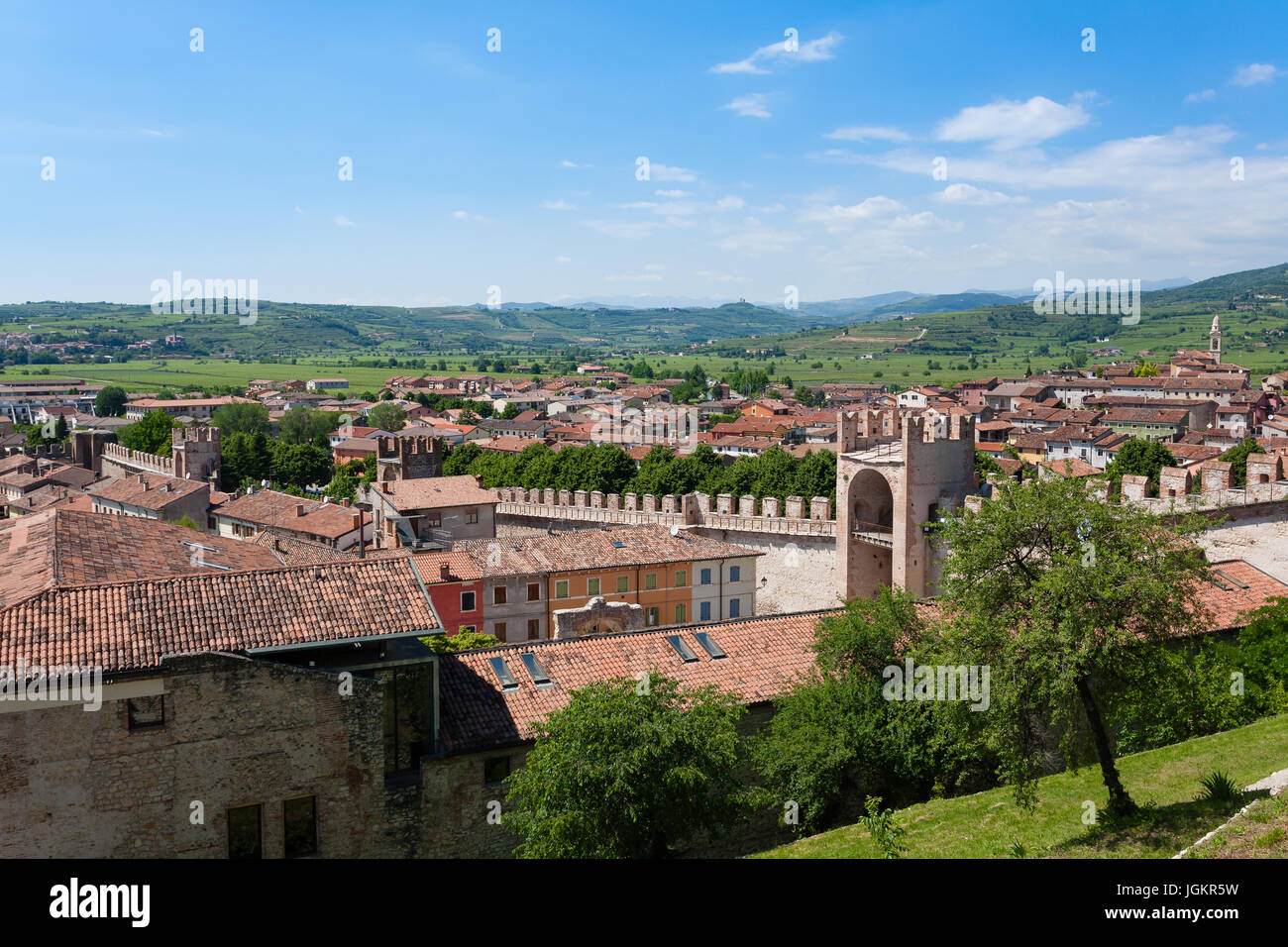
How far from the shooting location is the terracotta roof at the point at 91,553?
19516 mm

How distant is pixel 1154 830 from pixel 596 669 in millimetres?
11218

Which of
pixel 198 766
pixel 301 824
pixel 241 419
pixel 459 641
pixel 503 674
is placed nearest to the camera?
pixel 198 766

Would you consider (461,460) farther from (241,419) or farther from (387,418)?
(241,419)

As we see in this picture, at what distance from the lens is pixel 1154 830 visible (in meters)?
13.9

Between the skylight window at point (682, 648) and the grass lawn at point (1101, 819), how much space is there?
5.27 metres

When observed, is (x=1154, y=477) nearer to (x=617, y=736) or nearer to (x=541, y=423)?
(x=617, y=736)

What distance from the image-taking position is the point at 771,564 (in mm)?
42844

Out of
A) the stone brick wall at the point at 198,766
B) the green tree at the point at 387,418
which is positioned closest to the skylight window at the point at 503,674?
the stone brick wall at the point at 198,766

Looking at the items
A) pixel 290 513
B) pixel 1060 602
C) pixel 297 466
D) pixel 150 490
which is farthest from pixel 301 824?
pixel 297 466

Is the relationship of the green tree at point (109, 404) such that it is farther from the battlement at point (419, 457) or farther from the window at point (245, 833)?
the window at point (245, 833)

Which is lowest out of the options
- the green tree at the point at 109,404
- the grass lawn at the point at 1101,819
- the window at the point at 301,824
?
the window at the point at 301,824
